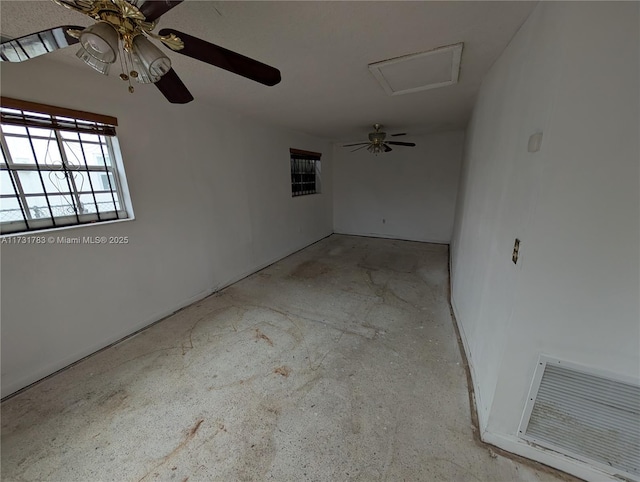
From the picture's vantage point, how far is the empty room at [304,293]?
0.96 m

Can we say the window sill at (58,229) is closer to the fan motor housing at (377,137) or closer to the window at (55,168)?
the window at (55,168)

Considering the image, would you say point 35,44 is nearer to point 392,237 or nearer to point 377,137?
point 377,137

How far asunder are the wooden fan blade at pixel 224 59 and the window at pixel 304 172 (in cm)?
333

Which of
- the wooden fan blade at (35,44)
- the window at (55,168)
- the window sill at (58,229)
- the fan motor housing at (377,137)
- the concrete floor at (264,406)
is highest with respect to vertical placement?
the fan motor housing at (377,137)

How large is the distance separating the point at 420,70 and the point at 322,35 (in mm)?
908

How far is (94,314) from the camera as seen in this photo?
6.66ft

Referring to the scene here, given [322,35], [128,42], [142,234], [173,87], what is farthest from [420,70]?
[142,234]

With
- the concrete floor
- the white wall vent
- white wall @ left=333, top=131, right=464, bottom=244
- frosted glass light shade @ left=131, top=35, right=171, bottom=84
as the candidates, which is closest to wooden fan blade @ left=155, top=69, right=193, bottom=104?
frosted glass light shade @ left=131, top=35, right=171, bottom=84

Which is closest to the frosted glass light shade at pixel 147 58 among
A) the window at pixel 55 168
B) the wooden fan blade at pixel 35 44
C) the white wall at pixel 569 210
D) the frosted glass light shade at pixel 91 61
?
the frosted glass light shade at pixel 91 61

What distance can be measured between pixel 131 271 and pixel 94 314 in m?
0.42

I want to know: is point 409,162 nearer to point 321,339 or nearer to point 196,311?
point 321,339

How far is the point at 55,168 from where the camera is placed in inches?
70.6

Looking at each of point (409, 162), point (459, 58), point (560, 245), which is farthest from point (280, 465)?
point (409, 162)

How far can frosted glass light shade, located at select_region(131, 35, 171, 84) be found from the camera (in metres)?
0.93
